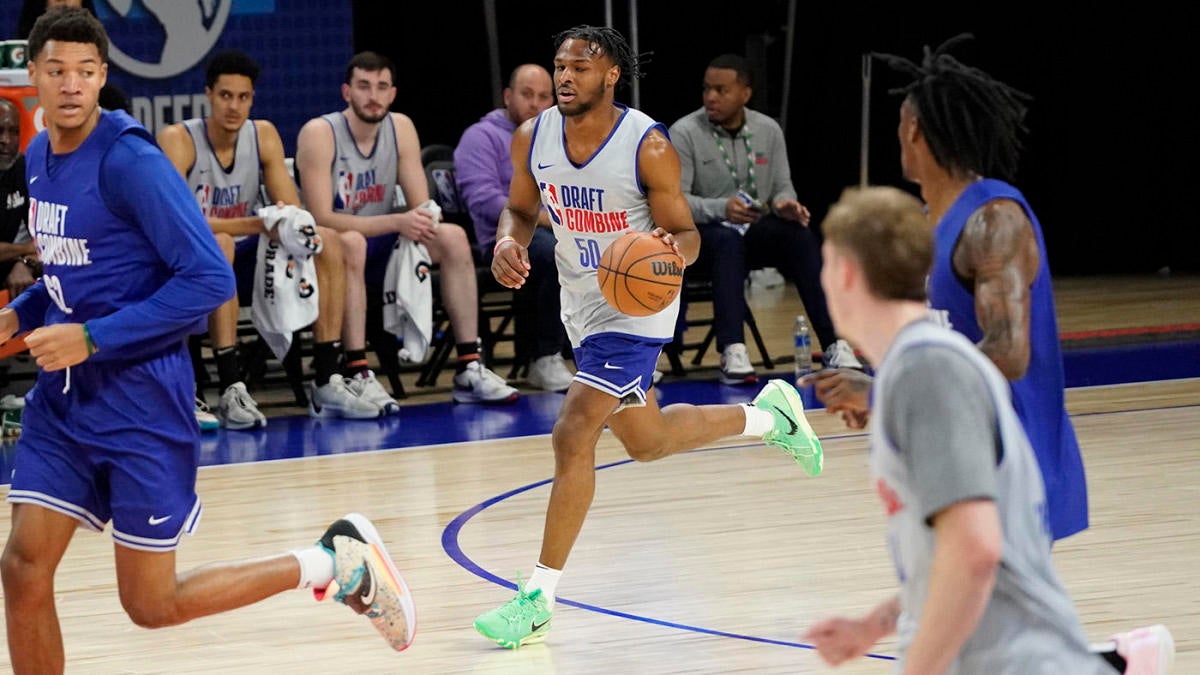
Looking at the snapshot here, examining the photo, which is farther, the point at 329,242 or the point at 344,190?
the point at 344,190

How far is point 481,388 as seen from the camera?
785 centimetres

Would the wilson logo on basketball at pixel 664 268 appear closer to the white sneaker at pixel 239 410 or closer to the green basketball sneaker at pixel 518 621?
the green basketball sneaker at pixel 518 621

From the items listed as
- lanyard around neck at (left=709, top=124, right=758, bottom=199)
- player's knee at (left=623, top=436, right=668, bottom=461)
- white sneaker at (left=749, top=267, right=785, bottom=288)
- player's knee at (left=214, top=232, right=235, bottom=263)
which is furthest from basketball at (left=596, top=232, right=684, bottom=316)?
white sneaker at (left=749, top=267, right=785, bottom=288)

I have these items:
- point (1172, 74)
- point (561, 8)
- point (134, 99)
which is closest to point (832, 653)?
point (134, 99)

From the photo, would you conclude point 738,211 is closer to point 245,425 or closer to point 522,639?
point 245,425

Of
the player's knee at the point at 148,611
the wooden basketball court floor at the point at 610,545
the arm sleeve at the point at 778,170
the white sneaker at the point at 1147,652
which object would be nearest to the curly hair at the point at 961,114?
the white sneaker at the point at 1147,652

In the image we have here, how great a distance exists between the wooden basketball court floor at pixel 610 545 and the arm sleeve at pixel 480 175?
1.11m

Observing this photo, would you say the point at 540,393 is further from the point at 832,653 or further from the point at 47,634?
the point at 832,653

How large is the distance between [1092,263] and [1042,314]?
11338mm

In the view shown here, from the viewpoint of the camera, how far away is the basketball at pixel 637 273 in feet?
14.2

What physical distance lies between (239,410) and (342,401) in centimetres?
50

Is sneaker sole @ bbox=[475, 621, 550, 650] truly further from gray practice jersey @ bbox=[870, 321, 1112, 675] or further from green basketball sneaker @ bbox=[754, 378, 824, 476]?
gray practice jersey @ bbox=[870, 321, 1112, 675]

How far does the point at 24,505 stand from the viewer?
3.21 m

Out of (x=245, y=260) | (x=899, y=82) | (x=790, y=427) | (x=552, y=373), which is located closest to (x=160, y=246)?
(x=790, y=427)
